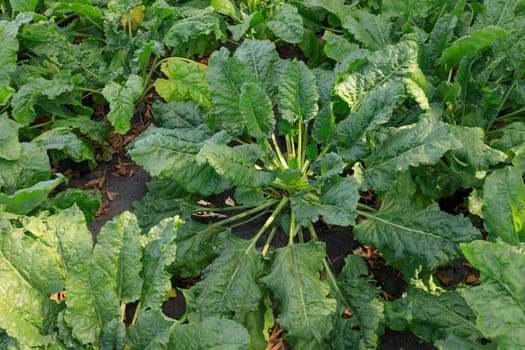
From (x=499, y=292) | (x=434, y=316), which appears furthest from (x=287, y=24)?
(x=499, y=292)

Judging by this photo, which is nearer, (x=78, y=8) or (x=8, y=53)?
(x=8, y=53)

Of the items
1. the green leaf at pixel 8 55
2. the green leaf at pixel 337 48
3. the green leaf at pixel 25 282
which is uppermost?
the green leaf at pixel 337 48

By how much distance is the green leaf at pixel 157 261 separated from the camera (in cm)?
218

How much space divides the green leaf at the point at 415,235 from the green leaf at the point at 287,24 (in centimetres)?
120

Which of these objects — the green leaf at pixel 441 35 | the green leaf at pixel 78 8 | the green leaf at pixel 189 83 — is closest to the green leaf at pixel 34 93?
the green leaf at pixel 78 8

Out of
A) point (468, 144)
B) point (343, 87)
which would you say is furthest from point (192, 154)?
point (468, 144)

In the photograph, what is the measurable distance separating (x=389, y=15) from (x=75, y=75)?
1867mm

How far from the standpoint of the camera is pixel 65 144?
2.95 m

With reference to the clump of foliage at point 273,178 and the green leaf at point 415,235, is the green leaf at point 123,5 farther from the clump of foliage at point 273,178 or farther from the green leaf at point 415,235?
the green leaf at point 415,235

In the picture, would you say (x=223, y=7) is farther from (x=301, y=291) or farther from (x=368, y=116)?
(x=301, y=291)

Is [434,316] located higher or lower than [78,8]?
lower

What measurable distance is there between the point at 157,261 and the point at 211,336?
431 mm

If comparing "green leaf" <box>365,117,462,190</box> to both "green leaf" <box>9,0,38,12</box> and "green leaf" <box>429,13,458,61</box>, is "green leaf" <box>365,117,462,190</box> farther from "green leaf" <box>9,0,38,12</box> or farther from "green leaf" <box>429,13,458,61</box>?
"green leaf" <box>9,0,38,12</box>

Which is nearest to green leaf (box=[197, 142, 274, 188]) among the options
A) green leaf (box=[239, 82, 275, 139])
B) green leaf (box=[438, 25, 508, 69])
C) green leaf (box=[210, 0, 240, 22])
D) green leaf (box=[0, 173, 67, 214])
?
green leaf (box=[239, 82, 275, 139])
